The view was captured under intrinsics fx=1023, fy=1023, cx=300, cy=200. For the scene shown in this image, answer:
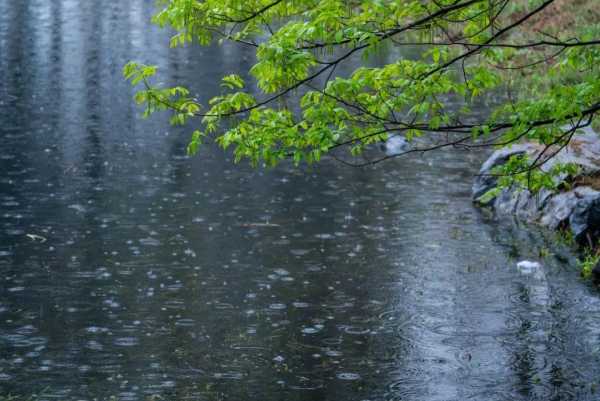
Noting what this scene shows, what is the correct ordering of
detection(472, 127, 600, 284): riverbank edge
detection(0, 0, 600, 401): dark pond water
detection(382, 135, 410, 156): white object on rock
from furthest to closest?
1. detection(382, 135, 410, 156): white object on rock
2. detection(472, 127, 600, 284): riverbank edge
3. detection(0, 0, 600, 401): dark pond water

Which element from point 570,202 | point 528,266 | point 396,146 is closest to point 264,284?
point 528,266

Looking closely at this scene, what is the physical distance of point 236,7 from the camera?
1155 centimetres

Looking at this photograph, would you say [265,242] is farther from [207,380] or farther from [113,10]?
[113,10]

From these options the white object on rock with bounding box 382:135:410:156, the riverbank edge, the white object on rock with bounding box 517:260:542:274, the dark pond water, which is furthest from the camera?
the white object on rock with bounding box 382:135:410:156

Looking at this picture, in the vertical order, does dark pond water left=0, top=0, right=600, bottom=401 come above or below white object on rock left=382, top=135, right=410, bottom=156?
below

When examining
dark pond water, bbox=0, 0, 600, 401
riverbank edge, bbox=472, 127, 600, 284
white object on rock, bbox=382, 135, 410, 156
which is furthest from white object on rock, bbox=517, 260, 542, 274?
white object on rock, bbox=382, 135, 410, 156

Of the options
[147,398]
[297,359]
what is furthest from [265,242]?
[147,398]

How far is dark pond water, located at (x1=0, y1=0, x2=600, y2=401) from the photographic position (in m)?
13.6

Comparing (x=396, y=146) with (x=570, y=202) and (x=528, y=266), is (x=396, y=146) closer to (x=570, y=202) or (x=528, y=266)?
(x=570, y=202)

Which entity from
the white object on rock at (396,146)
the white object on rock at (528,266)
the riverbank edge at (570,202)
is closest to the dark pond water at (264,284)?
the white object on rock at (528,266)

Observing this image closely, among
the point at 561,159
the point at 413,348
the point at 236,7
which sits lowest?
the point at 413,348

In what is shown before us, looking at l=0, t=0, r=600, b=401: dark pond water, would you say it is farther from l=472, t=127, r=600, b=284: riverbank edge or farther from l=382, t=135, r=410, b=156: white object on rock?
l=382, t=135, r=410, b=156: white object on rock

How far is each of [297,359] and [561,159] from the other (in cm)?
978

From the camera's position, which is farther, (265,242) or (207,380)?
(265,242)
